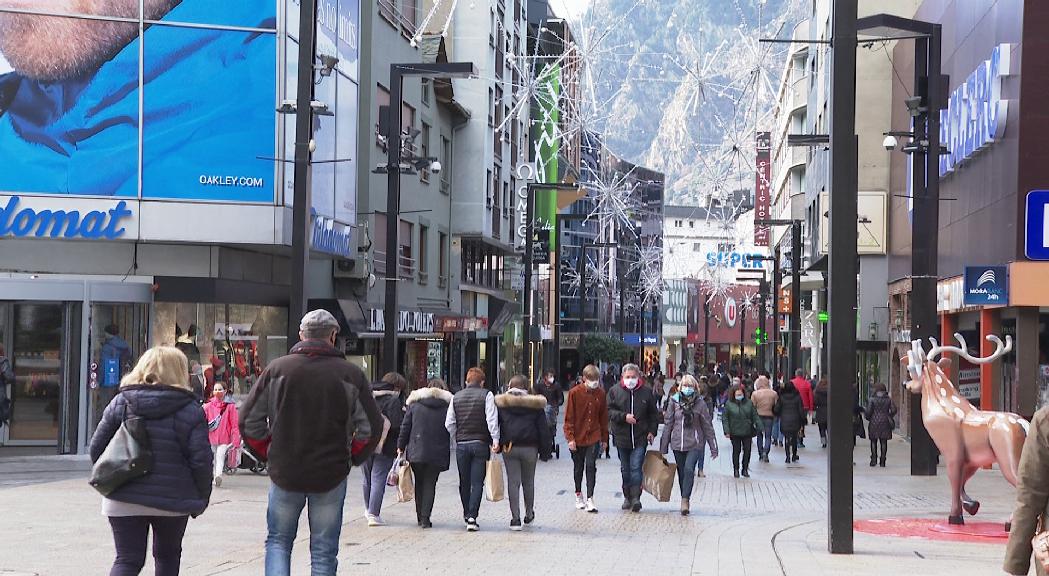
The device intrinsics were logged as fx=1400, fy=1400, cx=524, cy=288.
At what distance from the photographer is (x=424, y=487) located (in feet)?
48.3

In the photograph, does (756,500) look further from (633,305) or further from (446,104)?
(633,305)

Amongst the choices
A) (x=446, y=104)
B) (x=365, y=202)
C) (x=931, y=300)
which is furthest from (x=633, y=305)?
(x=931, y=300)

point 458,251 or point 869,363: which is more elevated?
point 458,251

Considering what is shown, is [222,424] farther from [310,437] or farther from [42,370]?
[310,437]

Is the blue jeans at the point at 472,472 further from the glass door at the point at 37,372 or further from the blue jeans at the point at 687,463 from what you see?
the glass door at the point at 37,372

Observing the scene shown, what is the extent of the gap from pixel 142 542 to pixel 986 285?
19849mm

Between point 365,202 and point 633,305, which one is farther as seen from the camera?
point 633,305

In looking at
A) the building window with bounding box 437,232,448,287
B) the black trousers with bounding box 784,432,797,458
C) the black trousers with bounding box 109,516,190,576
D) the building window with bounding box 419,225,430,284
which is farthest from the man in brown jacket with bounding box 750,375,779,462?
the black trousers with bounding box 109,516,190,576

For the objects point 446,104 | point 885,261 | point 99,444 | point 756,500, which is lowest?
point 756,500

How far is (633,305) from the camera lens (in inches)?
4710

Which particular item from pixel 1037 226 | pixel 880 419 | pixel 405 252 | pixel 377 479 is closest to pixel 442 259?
pixel 405 252

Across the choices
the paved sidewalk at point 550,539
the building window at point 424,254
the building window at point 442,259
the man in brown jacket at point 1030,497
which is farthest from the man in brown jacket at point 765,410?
the man in brown jacket at point 1030,497

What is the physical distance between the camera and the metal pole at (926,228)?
22.5 metres

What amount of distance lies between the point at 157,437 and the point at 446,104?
123ft
